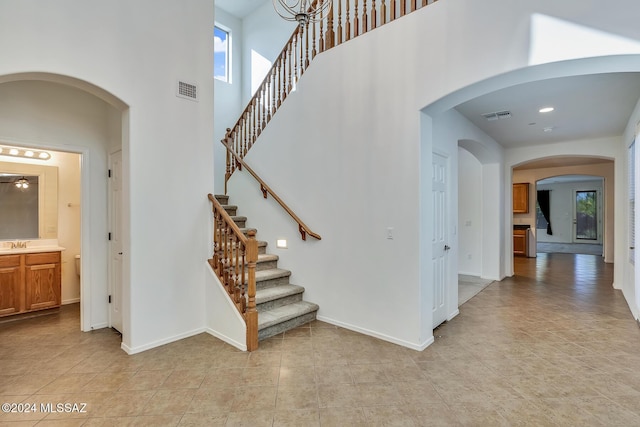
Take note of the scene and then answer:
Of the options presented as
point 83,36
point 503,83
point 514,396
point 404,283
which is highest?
point 83,36

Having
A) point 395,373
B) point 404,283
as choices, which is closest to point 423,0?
point 404,283

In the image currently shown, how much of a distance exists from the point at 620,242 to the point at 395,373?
5239 mm

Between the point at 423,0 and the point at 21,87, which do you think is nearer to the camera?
the point at 423,0

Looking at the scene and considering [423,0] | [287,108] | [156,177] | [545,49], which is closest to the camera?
[545,49]

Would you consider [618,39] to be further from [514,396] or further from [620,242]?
[620,242]

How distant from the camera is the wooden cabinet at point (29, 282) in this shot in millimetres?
Answer: 3980

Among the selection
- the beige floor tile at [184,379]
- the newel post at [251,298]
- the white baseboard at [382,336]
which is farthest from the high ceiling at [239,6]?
the beige floor tile at [184,379]

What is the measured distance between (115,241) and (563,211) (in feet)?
51.0

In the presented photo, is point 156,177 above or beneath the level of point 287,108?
beneath

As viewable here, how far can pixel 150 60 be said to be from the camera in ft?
10.4

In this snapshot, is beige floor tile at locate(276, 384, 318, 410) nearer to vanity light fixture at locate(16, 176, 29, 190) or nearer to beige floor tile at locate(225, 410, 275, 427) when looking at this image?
beige floor tile at locate(225, 410, 275, 427)

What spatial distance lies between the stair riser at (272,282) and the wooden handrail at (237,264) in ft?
1.60

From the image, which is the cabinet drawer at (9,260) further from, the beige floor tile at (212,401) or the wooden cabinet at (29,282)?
the beige floor tile at (212,401)

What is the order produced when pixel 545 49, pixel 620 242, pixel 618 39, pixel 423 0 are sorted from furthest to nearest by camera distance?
1. pixel 620 242
2. pixel 423 0
3. pixel 545 49
4. pixel 618 39
